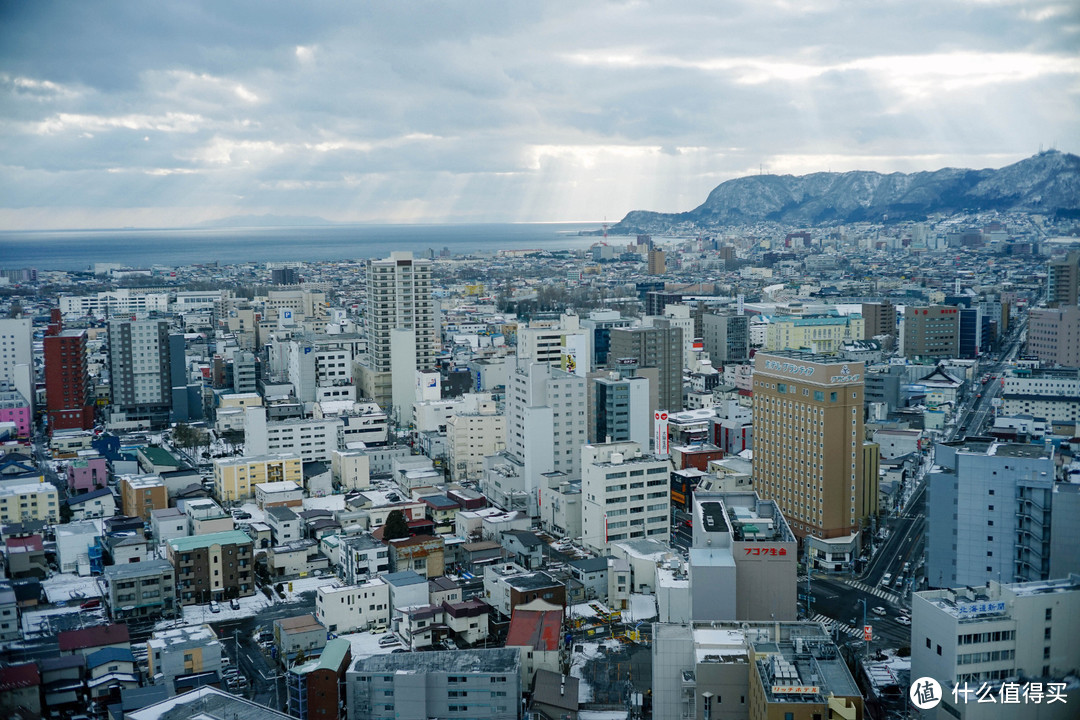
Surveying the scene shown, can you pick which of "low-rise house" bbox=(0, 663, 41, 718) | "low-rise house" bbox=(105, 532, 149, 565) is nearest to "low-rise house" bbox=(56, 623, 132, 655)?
"low-rise house" bbox=(0, 663, 41, 718)

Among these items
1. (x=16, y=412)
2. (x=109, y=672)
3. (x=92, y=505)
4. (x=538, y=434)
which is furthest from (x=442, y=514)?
(x=16, y=412)

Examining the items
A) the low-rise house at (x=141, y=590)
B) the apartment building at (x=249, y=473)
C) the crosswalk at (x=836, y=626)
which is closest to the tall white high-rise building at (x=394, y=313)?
the apartment building at (x=249, y=473)

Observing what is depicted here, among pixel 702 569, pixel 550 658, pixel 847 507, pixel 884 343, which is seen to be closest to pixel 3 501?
pixel 550 658

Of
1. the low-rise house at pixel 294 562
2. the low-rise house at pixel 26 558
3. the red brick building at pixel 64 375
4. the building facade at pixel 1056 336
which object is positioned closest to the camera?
the low-rise house at pixel 26 558

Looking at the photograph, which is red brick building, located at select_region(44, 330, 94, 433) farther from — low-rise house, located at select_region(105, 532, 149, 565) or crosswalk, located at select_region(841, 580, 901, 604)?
crosswalk, located at select_region(841, 580, 901, 604)

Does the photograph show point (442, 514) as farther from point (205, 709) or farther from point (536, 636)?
point (205, 709)

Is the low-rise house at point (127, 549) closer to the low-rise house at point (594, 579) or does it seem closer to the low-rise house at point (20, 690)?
the low-rise house at point (20, 690)

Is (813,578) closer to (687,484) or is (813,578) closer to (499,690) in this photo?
(687,484)
